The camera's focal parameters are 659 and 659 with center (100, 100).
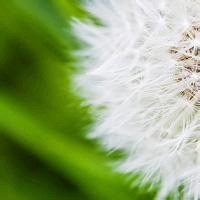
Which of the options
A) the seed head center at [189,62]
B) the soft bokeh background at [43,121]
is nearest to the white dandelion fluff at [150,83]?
the seed head center at [189,62]

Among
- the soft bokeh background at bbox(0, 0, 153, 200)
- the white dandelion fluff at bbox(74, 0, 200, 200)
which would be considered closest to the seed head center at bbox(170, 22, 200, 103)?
the white dandelion fluff at bbox(74, 0, 200, 200)

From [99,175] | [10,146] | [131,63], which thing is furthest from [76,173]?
[131,63]

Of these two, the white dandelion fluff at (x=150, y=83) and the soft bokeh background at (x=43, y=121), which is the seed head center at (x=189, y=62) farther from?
the soft bokeh background at (x=43, y=121)

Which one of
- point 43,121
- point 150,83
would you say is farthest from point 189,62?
point 43,121

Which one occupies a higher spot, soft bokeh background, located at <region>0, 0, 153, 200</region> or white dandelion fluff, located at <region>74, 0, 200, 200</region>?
soft bokeh background, located at <region>0, 0, 153, 200</region>

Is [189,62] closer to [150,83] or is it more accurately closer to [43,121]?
[150,83]

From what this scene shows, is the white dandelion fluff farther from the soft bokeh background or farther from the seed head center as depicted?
the soft bokeh background

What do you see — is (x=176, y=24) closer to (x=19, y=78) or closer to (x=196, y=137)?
(x=196, y=137)
